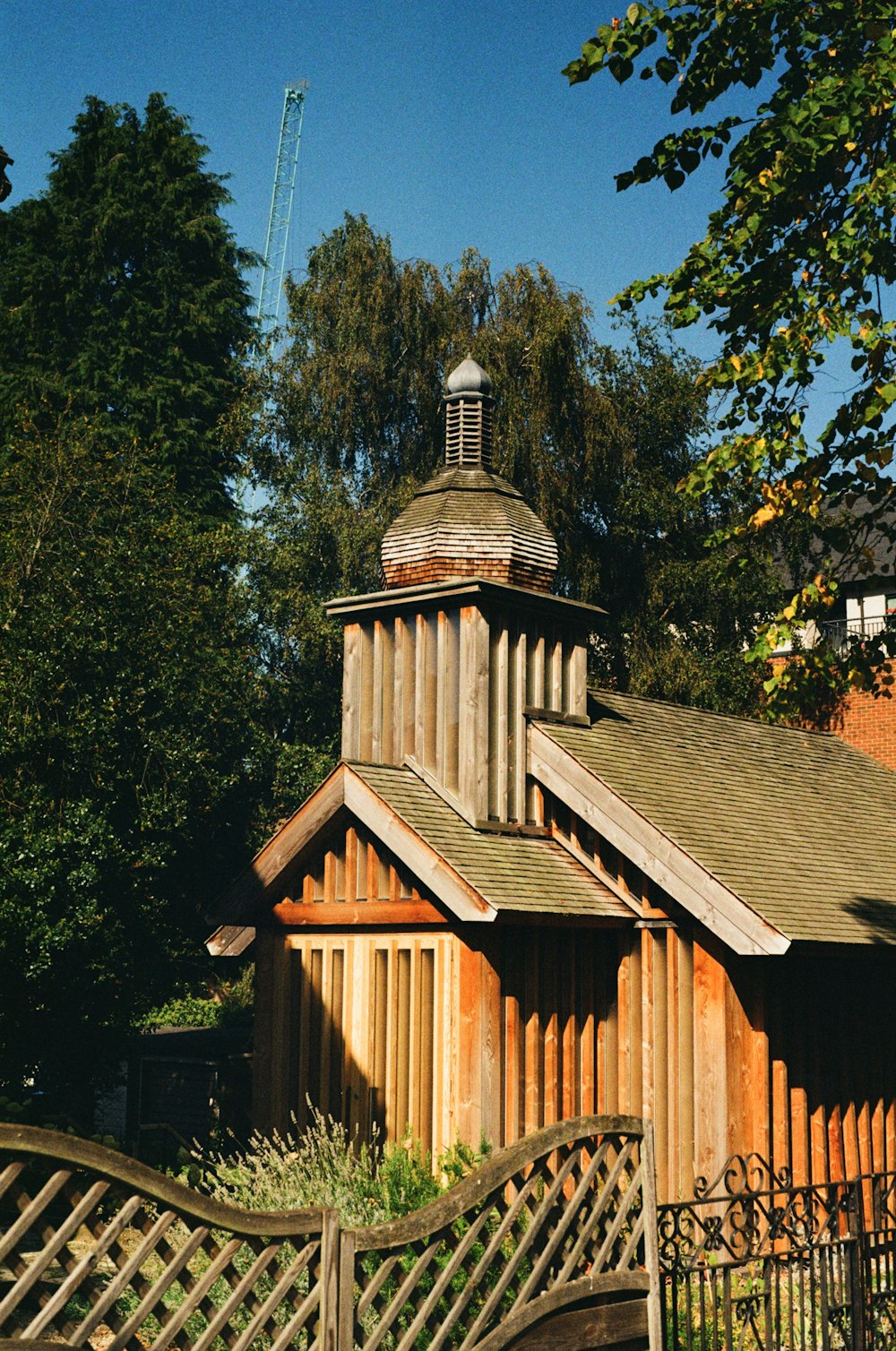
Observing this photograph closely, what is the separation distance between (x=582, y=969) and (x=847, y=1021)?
3.02 m

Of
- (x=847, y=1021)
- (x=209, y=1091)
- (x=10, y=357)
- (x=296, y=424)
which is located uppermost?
(x=10, y=357)

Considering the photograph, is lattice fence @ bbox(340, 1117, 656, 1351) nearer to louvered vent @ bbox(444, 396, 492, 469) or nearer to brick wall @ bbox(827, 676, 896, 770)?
louvered vent @ bbox(444, 396, 492, 469)

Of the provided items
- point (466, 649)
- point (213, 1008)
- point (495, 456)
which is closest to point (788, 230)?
point (466, 649)

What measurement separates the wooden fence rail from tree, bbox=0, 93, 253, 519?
92.2 feet

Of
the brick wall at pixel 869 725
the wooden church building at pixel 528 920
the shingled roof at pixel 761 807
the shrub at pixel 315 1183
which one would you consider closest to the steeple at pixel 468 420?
the wooden church building at pixel 528 920

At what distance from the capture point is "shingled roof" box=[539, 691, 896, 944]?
15.4 metres

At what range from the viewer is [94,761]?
66.2 feet

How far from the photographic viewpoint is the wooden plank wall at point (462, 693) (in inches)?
634

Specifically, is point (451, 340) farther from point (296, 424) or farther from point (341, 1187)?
point (341, 1187)

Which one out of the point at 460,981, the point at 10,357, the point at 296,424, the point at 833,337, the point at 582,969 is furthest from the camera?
the point at 10,357

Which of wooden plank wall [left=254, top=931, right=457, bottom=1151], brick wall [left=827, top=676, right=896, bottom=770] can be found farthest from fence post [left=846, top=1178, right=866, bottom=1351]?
brick wall [left=827, top=676, right=896, bottom=770]

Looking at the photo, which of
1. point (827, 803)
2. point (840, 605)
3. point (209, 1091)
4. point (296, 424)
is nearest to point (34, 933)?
point (209, 1091)

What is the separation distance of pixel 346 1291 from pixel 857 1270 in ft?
15.1

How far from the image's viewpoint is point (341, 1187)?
1254 cm
